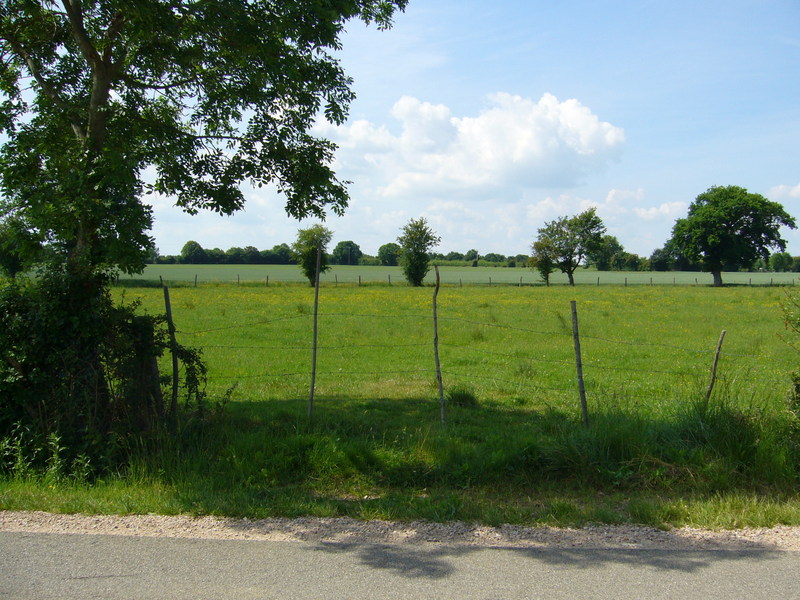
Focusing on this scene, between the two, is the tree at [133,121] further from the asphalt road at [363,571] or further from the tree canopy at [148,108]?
the asphalt road at [363,571]

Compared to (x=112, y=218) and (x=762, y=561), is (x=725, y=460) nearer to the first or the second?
(x=762, y=561)

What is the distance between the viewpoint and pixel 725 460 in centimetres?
650

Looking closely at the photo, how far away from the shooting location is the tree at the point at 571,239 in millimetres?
81500

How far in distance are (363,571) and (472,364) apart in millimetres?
10244

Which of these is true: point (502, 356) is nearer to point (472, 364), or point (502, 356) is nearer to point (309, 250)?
point (472, 364)

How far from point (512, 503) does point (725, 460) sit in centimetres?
244

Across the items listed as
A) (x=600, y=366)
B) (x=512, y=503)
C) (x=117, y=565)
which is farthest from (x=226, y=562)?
(x=600, y=366)

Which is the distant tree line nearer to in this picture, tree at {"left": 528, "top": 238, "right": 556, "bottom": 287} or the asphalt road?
tree at {"left": 528, "top": 238, "right": 556, "bottom": 287}

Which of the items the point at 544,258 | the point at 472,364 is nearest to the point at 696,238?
the point at 544,258

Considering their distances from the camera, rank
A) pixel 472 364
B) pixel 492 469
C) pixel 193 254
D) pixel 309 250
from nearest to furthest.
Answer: pixel 492 469 → pixel 472 364 → pixel 309 250 → pixel 193 254

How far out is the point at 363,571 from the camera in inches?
178

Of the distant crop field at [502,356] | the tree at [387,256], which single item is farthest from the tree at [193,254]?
the distant crop field at [502,356]

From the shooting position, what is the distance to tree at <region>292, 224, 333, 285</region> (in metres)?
58.1

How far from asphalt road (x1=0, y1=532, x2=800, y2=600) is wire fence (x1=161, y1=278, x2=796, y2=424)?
11.6 feet
